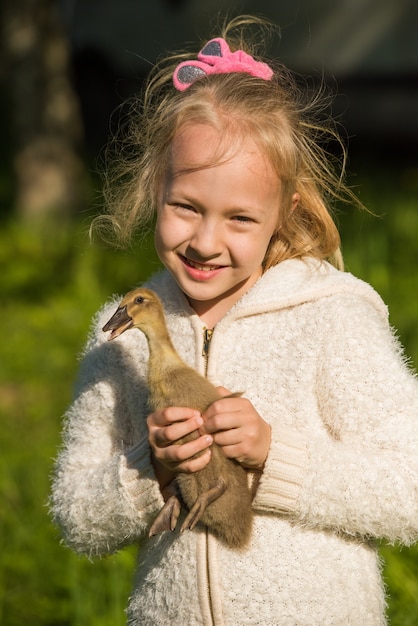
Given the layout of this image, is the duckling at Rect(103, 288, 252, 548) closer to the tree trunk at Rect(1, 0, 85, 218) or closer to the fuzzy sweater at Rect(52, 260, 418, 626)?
the fuzzy sweater at Rect(52, 260, 418, 626)

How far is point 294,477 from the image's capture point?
2205 millimetres

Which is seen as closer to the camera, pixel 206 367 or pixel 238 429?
pixel 238 429

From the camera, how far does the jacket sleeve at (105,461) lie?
90.4 inches

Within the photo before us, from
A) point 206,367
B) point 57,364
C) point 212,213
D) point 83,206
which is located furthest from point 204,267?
point 83,206

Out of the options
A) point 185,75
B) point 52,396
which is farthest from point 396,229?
point 185,75

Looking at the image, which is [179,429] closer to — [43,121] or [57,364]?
[57,364]

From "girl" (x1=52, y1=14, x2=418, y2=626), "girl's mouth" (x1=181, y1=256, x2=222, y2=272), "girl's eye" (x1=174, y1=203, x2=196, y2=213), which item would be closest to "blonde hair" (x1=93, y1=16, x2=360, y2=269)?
"girl" (x1=52, y1=14, x2=418, y2=626)

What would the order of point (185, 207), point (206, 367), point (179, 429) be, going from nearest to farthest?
point (179, 429)
point (185, 207)
point (206, 367)

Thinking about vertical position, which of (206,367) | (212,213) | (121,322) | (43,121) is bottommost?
(43,121)

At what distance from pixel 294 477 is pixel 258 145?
0.77m

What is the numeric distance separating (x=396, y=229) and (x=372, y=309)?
5.10 metres

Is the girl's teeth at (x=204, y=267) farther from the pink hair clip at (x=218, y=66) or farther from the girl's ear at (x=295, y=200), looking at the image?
the pink hair clip at (x=218, y=66)

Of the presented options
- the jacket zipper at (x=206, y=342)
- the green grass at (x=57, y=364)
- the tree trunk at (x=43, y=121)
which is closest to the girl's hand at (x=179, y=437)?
the jacket zipper at (x=206, y=342)

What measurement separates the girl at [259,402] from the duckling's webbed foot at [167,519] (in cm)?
11
